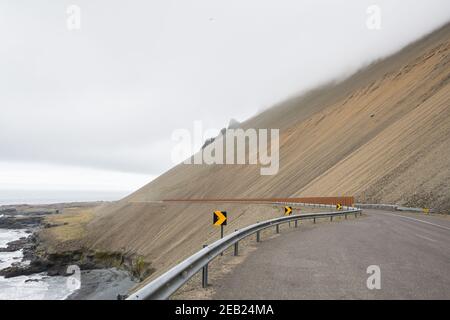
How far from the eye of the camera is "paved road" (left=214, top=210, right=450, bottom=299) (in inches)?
231

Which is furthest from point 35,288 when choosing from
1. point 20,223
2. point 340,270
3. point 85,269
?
point 20,223

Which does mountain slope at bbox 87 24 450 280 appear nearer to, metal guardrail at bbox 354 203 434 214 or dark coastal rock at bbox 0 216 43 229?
metal guardrail at bbox 354 203 434 214

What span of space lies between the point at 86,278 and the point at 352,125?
45.3 metres

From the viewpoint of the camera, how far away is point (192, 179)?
97875 millimetres

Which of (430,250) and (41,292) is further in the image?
(41,292)

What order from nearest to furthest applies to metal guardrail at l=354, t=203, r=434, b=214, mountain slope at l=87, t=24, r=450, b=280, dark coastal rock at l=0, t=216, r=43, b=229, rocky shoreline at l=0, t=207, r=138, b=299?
1. metal guardrail at l=354, t=203, r=434, b=214
2. mountain slope at l=87, t=24, r=450, b=280
3. rocky shoreline at l=0, t=207, r=138, b=299
4. dark coastal rock at l=0, t=216, r=43, b=229

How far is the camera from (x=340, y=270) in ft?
24.5

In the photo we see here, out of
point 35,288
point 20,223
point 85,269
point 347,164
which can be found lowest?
point 20,223

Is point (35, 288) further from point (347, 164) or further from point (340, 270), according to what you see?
point (340, 270)

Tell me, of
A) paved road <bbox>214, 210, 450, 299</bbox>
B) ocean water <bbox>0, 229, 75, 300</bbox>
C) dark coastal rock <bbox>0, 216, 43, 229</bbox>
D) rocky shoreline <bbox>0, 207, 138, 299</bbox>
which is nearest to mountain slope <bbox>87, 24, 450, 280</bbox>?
rocky shoreline <bbox>0, 207, 138, 299</bbox>

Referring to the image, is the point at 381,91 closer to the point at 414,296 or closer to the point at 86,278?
the point at 86,278

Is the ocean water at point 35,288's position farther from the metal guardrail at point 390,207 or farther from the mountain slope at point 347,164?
the metal guardrail at point 390,207
